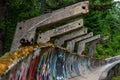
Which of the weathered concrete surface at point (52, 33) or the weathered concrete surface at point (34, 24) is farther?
the weathered concrete surface at point (52, 33)

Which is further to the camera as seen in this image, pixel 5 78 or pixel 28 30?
pixel 28 30

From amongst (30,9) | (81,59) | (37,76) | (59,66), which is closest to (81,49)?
(81,59)

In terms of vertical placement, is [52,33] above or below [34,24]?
below

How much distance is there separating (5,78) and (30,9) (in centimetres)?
1047

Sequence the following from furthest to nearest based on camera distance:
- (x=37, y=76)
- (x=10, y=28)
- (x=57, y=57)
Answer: (x=10, y=28), (x=57, y=57), (x=37, y=76)

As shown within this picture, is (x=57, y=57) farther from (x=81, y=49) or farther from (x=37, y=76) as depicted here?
(x=81, y=49)

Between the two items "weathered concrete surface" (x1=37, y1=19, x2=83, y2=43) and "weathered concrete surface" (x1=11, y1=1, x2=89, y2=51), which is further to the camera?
"weathered concrete surface" (x1=37, y1=19, x2=83, y2=43)

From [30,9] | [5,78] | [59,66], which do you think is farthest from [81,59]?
[5,78]

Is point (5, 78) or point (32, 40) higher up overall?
point (32, 40)

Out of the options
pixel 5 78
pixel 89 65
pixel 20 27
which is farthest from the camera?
pixel 89 65

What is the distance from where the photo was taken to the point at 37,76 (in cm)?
1024

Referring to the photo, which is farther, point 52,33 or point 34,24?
point 52,33

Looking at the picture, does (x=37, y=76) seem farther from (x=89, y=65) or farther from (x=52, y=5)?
(x=89, y=65)

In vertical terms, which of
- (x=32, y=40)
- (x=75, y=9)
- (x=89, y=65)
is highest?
(x=75, y=9)
